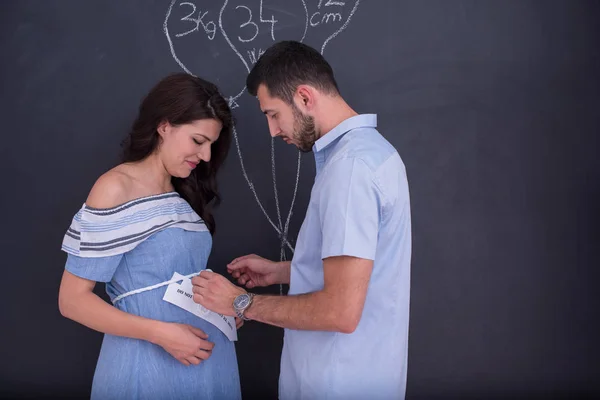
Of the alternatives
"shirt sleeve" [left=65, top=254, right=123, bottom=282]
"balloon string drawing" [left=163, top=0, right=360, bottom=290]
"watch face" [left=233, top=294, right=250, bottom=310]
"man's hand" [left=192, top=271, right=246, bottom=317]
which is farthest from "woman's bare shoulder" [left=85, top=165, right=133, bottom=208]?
"balloon string drawing" [left=163, top=0, right=360, bottom=290]

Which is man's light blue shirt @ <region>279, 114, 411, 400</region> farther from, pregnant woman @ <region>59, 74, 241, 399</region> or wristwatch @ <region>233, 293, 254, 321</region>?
pregnant woman @ <region>59, 74, 241, 399</region>

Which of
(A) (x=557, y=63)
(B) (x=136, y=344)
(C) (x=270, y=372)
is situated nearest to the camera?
(B) (x=136, y=344)

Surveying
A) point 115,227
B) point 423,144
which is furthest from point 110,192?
point 423,144

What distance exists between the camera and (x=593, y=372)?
5.55ft

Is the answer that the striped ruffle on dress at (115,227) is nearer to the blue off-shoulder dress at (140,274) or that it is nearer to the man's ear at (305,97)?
the blue off-shoulder dress at (140,274)

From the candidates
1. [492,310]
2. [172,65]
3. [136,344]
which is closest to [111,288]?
[136,344]

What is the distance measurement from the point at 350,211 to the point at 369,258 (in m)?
0.10

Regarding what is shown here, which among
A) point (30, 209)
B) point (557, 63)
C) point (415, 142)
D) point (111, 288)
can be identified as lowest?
point (111, 288)

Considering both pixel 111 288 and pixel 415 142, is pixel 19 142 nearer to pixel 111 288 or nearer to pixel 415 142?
pixel 111 288

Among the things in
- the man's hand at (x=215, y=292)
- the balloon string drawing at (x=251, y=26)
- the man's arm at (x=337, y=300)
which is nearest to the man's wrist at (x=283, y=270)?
the balloon string drawing at (x=251, y=26)

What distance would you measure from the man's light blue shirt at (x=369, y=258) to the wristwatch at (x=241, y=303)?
0.11m

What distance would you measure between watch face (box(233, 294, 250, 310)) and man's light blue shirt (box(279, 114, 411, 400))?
0.36ft

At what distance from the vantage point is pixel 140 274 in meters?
1.36

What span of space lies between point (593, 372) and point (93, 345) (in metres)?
1.63
